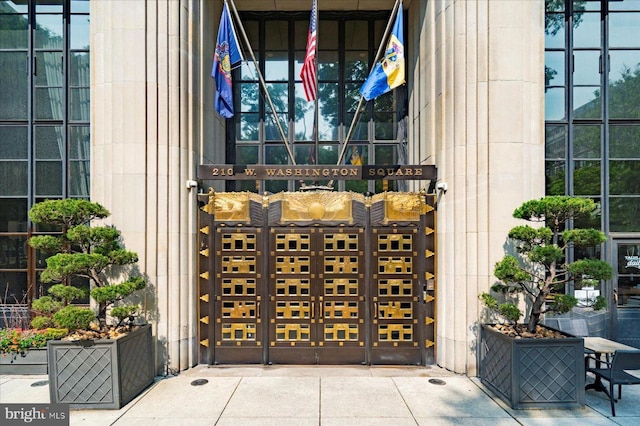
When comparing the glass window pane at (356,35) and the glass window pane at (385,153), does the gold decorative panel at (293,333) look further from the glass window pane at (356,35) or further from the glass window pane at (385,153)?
the glass window pane at (356,35)

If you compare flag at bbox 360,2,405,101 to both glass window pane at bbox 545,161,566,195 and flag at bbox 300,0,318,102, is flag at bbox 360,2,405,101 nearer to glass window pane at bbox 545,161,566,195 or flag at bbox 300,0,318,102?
flag at bbox 300,0,318,102

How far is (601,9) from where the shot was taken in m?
9.66

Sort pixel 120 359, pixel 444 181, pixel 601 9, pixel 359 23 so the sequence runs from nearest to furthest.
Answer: pixel 120 359 < pixel 444 181 < pixel 601 9 < pixel 359 23

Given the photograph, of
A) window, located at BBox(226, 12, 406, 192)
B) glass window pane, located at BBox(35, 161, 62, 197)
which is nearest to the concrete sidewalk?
glass window pane, located at BBox(35, 161, 62, 197)

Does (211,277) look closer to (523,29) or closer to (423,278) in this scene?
(423,278)

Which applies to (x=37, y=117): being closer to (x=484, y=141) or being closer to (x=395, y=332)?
(x=395, y=332)

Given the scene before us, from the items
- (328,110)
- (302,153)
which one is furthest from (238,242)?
(328,110)

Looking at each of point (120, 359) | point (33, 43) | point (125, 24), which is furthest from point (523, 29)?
point (33, 43)

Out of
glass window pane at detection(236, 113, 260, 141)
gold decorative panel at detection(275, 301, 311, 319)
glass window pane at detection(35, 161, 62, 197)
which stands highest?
glass window pane at detection(236, 113, 260, 141)

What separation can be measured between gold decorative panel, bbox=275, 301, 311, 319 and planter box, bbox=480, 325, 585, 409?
14.2 ft

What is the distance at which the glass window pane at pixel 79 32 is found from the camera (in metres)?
9.77

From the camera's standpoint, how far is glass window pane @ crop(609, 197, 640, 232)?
9430 millimetres

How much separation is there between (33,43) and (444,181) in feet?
37.5

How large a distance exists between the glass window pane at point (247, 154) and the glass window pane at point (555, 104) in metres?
8.12
